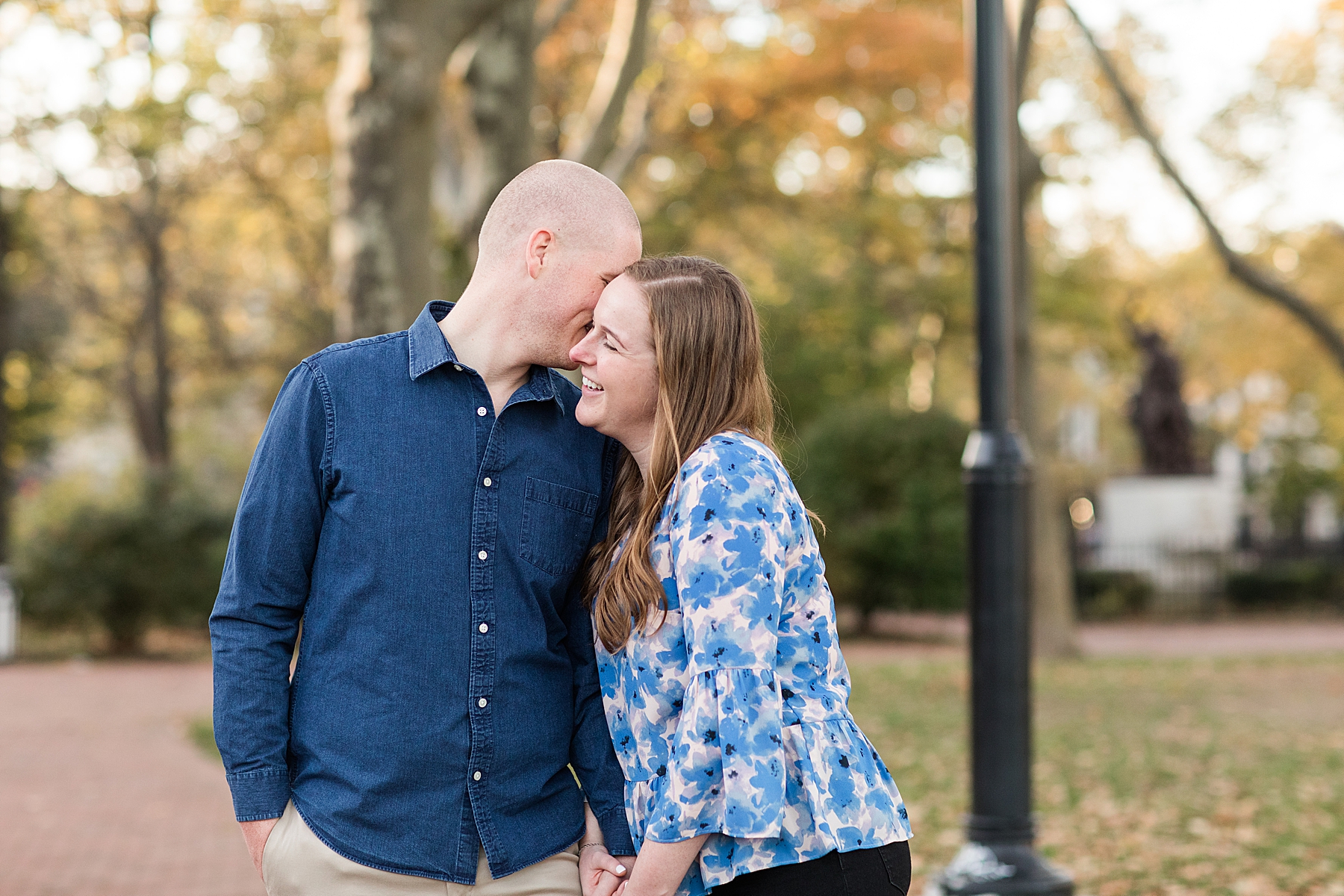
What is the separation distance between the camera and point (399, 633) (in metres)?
2.28

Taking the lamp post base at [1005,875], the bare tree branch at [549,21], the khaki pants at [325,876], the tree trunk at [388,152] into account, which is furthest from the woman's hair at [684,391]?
the bare tree branch at [549,21]

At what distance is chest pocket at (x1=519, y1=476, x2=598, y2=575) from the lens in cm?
Answer: 240

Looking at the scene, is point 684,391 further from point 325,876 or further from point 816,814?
point 325,876

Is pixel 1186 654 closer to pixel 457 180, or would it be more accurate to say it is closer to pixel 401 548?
pixel 457 180

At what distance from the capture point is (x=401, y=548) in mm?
2305

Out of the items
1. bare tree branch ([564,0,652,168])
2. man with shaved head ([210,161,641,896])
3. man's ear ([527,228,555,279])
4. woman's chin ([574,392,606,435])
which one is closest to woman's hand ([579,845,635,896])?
man with shaved head ([210,161,641,896])

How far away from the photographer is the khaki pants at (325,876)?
7.36 feet

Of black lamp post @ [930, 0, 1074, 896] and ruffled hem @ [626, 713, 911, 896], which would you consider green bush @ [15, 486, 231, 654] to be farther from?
ruffled hem @ [626, 713, 911, 896]

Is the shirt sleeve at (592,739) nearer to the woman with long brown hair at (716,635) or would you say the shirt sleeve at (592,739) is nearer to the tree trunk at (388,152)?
the woman with long brown hair at (716,635)

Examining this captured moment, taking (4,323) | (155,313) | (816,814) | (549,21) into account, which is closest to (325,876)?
(816,814)

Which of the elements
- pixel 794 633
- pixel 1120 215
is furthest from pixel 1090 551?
pixel 794 633

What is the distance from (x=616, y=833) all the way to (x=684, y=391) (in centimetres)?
82

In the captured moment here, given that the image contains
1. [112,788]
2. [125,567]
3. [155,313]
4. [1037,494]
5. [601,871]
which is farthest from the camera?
[155,313]

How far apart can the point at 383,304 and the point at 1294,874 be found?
5.48 metres
